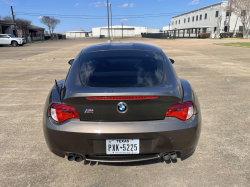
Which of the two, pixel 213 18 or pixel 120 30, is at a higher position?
pixel 120 30

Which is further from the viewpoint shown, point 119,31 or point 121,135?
point 119,31

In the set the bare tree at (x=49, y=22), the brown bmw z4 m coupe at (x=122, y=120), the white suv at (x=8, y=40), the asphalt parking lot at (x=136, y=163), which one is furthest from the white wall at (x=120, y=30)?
the brown bmw z4 m coupe at (x=122, y=120)

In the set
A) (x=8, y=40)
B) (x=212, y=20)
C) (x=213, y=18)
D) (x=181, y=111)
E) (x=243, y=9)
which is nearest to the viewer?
(x=181, y=111)

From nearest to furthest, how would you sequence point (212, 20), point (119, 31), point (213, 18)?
1. point (213, 18)
2. point (212, 20)
3. point (119, 31)

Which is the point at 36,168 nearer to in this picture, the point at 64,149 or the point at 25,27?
the point at 64,149

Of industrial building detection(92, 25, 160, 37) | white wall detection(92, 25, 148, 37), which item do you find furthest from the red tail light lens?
white wall detection(92, 25, 148, 37)

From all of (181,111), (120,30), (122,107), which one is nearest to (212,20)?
(120,30)

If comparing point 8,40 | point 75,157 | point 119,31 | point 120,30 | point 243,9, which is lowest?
point 75,157

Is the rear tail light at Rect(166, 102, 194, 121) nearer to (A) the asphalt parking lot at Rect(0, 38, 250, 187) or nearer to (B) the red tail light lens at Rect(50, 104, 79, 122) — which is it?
(A) the asphalt parking lot at Rect(0, 38, 250, 187)

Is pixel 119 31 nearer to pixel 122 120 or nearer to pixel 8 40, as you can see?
pixel 8 40

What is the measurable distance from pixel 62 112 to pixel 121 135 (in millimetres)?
688

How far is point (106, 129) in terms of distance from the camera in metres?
2.05

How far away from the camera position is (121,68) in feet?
8.64

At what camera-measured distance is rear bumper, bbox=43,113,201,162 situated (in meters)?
2.06
